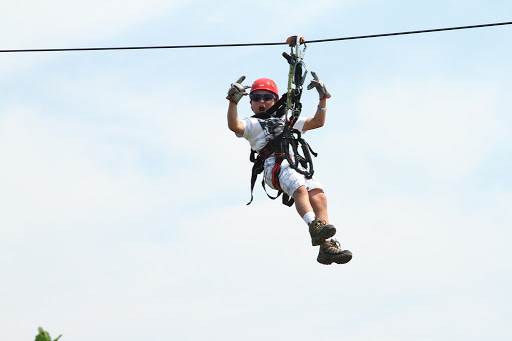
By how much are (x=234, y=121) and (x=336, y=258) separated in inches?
→ 84.5

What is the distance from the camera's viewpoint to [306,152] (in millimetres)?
8969

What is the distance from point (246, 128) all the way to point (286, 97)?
2.13ft

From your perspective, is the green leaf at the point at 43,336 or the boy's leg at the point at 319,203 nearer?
the green leaf at the point at 43,336

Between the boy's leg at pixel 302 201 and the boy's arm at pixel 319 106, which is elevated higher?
the boy's arm at pixel 319 106

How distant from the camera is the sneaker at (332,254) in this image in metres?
7.96

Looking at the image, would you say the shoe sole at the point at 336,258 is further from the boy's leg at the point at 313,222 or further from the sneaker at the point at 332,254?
the boy's leg at the point at 313,222

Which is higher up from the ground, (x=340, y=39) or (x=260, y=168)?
(x=340, y=39)

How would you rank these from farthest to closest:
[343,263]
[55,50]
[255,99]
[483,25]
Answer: [55,50]
[255,99]
[483,25]
[343,263]

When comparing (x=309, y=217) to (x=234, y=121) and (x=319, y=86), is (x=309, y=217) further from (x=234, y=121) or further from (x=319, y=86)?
(x=319, y=86)

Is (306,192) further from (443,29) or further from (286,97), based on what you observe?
(443,29)

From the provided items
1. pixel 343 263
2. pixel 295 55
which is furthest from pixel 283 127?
pixel 343 263

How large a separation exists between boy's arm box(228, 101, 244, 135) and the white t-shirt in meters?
0.09

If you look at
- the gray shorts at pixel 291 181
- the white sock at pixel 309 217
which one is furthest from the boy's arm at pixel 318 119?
the white sock at pixel 309 217

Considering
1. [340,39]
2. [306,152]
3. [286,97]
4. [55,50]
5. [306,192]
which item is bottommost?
[306,192]
